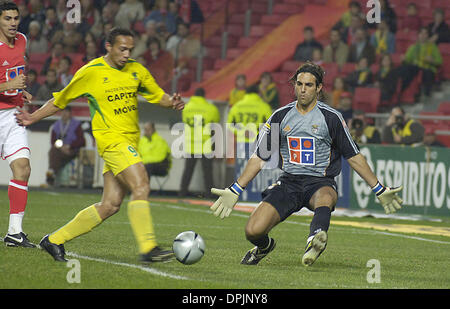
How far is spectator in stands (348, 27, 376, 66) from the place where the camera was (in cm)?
2089

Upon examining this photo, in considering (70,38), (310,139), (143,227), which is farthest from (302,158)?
(70,38)

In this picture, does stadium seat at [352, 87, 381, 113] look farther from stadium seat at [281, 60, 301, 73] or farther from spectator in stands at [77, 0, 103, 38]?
spectator in stands at [77, 0, 103, 38]

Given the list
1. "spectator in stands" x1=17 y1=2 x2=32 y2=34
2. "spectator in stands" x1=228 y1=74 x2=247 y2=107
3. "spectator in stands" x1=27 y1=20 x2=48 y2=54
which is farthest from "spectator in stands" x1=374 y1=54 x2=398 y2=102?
"spectator in stands" x1=17 y1=2 x2=32 y2=34

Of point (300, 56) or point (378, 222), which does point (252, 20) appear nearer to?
point (300, 56)

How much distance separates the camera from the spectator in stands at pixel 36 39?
2566cm

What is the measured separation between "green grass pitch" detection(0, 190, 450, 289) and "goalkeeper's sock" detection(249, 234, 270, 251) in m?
0.18

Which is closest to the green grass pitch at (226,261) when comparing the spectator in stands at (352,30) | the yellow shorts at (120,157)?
the yellow shorts at (120,157)

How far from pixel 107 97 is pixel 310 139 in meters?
1.95

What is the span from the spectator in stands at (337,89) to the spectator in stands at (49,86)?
683 centimetres

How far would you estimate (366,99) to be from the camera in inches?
803

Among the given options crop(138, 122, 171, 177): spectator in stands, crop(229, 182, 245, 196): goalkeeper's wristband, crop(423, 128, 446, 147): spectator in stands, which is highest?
crop(229, 182, 245, 196): goalkeeper's wristband
